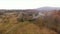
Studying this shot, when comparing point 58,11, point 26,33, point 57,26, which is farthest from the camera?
point 58,11

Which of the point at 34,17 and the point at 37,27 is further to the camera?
the point at 34,17

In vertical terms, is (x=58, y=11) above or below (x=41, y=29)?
above

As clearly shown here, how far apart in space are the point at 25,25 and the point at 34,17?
0.26 m

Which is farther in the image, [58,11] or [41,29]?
[58,11]

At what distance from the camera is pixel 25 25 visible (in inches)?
90.7

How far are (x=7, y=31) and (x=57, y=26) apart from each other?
2.67 ft
